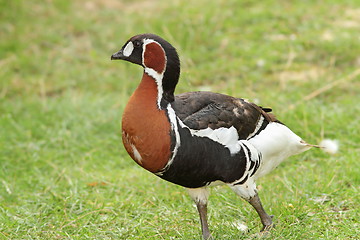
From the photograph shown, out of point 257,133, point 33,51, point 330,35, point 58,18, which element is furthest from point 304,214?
point 58,18

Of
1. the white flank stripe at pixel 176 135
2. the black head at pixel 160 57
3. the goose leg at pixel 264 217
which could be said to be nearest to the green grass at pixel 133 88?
the goose leg at pixel 264 217

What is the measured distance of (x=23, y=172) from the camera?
5.50m

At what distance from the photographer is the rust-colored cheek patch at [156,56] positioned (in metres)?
3.56

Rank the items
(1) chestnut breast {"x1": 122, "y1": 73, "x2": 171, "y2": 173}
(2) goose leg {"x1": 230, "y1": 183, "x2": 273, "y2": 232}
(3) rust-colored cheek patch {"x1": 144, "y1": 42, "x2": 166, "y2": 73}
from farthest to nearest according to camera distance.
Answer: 1. (2) goose leg {"x1": 230, "y1": 183, "x2": 273, "y2": 232}
2. (3) rust-colored cheek patch {"x1": 144, "y1": 42, "x2": 166, "y2": 73}
3. (1) chestnut breast {"x1": 122, "y1": 73, "x2": 171, "y2": 173}

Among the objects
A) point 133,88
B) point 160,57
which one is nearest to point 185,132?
point 160,57

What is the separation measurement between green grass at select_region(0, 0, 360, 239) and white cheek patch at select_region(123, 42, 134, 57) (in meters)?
1.24

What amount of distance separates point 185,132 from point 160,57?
0.46 metres

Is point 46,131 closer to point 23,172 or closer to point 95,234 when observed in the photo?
point 23,172

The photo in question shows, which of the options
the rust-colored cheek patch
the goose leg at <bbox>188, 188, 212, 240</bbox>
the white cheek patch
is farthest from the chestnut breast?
the goose leg at <bbox>188, 188, 212, 240</bbox>

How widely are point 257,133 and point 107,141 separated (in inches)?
96.8

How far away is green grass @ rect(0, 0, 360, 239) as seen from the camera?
4320 mm

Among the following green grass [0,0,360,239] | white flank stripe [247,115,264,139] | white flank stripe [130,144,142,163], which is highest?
white flank stripe [130,144,142,163]

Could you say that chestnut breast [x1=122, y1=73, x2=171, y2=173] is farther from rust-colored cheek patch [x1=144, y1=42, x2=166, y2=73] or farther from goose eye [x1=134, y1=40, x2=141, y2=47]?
goose eye [x1=134, y1=40, x2=141, y2=47]

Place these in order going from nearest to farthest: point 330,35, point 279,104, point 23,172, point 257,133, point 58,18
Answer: point 257,133 < point 23,172 < point 279,104 < point 330,35 < point 58,18
